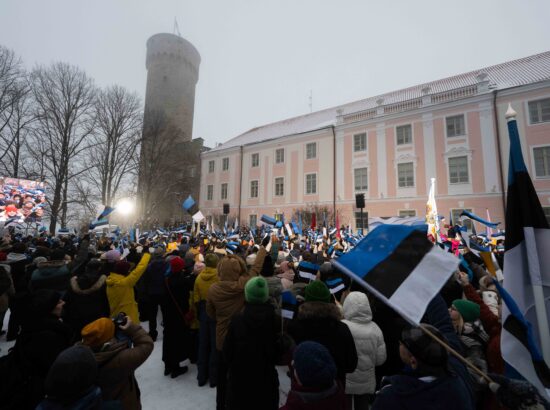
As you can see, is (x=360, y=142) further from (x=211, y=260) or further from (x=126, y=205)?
(x=211, y=260)

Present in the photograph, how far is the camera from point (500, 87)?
22.5 metres

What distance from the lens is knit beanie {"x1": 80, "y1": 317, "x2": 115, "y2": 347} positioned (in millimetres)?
2117

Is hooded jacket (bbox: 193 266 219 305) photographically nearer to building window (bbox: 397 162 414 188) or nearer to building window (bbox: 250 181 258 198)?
building window (bbox: 397 162 414 188)

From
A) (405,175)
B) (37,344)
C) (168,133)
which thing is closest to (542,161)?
(405,175)

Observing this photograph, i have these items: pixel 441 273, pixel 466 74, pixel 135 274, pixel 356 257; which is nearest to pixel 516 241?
pixel 441 273

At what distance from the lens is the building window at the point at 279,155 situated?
32397mm

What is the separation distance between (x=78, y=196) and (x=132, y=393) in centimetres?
2548

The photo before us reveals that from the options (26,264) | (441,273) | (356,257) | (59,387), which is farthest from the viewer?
(26,264)

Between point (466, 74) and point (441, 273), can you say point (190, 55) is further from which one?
point (441, 273)

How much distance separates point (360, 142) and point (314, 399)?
27270mm

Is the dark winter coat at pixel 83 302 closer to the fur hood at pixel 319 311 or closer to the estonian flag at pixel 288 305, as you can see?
the estonian flag at pixel 288 305

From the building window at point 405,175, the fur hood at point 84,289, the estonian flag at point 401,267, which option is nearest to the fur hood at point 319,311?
the estonian flag at point 401,267

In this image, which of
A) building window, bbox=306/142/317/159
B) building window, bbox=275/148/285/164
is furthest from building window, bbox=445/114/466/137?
building window, bbox=275/148/285/164

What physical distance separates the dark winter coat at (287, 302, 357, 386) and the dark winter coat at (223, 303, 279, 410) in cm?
28
